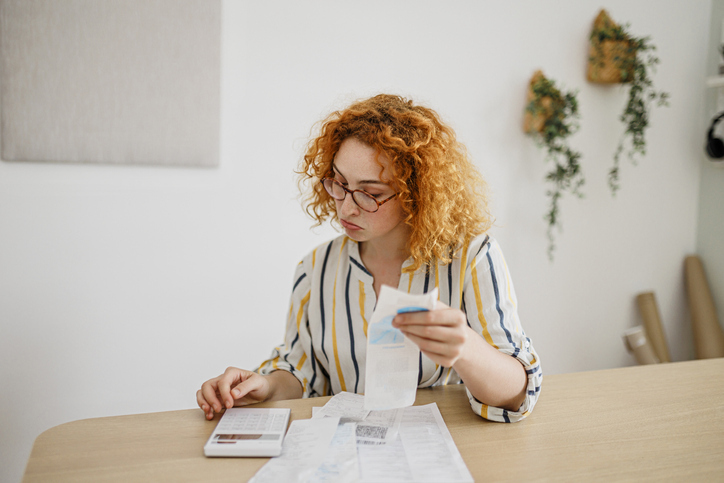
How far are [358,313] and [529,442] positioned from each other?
1.66ft

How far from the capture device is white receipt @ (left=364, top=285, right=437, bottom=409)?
88 centimetres

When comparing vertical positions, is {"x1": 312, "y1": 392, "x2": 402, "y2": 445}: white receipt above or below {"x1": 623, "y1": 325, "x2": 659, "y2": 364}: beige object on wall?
above

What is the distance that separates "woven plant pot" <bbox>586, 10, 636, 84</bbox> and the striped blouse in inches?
62.4

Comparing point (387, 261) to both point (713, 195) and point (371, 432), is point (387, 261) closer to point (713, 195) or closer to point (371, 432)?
point (371, 432)

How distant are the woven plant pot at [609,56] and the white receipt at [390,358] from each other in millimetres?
1992

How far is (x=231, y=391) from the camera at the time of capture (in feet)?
3.65

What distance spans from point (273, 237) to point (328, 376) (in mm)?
801

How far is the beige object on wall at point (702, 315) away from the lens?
101 inches

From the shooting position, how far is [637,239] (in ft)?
8.83

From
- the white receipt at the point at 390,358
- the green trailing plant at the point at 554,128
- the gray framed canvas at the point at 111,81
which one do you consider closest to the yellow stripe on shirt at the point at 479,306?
the white receipt at the point at 390,358

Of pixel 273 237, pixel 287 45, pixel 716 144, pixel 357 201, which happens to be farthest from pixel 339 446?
pixel 716 144

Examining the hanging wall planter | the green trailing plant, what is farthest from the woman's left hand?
the hanging wall planter

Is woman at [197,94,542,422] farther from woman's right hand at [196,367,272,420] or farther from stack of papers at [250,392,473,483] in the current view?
stack of papers at [250,392,473,483]

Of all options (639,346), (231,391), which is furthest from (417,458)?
(639,346)
